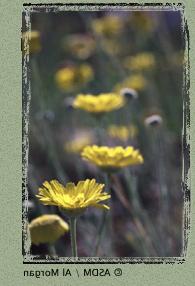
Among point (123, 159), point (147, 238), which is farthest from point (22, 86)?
point (147, 238)

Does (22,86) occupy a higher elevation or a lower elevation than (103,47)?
lower

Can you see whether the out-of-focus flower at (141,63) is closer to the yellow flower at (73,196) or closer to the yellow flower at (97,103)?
the yellow flower at (97,103)

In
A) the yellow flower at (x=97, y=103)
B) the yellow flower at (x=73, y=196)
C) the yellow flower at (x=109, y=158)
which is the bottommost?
the yellow flower at (x=73, y=196)

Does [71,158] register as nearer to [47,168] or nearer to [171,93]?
[47,168]

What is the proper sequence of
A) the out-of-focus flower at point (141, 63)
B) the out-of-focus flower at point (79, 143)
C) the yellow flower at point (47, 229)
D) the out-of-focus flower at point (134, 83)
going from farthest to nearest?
the out-of-focus flower at point (141, 63)
the out-of-focus flower at point (134, 83)
the out-of-focus flower at point (79, 143)
the yellow flower at point (47, 229)

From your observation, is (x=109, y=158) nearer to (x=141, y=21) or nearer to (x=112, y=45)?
(x=141, y=21)

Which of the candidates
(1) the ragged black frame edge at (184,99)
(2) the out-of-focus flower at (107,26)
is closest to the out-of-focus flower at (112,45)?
(2) the out-of-focus flower at (107,26)

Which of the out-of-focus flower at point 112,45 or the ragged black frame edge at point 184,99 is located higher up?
the out-of-focus flower at point 112,45

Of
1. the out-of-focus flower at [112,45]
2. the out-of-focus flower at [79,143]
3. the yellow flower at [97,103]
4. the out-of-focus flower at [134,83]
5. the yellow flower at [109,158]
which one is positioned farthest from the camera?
the out-of-focus flower at [112,45]
